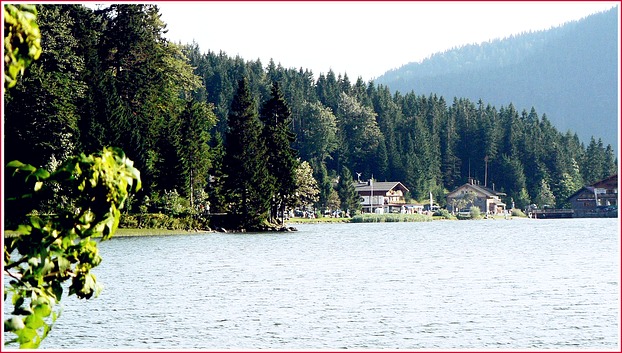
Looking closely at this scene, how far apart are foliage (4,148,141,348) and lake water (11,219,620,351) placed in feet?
54.3

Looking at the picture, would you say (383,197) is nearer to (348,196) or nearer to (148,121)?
(348,196)

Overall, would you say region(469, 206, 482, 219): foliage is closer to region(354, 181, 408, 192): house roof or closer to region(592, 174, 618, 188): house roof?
region(354, 181, 408, 192): house roof

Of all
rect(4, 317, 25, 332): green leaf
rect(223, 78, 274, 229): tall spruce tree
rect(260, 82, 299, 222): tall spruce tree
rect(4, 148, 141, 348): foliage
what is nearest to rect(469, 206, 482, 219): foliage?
rect(260, 82, 299, 222): tall spruce tree

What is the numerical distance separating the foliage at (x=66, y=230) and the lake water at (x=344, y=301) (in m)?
16.6

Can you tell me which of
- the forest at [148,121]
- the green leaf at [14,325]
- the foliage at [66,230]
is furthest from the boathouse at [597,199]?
the green leaf at [14,325]

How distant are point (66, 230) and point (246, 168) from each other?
242 feet

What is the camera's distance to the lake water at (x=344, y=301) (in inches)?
975

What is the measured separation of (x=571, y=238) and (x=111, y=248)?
131ft

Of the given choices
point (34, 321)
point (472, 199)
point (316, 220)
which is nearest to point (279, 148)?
point (316, 220)

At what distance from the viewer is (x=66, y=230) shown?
7.07 meters

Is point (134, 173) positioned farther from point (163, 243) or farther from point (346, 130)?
point (346, 130)

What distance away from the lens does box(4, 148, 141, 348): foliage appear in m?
6.51

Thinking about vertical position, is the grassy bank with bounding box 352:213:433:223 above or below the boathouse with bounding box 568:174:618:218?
below

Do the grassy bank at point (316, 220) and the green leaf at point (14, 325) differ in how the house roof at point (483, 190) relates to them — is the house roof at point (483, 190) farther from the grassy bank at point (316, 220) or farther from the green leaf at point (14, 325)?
the green leaf at point (14, 325)
